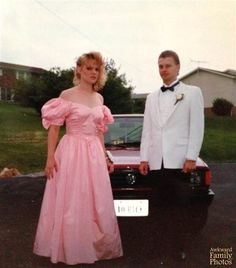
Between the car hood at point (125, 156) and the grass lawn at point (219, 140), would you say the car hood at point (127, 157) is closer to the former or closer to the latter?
the car hood at point (125, 156)

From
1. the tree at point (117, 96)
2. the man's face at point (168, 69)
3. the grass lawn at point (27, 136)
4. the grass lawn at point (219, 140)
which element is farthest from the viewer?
the tree at point (117, 96)

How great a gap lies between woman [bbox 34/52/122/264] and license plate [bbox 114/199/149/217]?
23.4 inches

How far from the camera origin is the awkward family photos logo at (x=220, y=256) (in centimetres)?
354

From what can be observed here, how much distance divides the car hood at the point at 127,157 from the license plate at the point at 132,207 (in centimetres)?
37

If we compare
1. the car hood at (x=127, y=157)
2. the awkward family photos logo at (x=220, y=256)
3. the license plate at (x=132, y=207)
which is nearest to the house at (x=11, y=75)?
the car hood at (x=127, y=157)

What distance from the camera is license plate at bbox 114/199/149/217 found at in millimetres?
4539

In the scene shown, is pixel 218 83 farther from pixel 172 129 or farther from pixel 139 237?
pixel 172 129

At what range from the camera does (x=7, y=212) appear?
6.12 m

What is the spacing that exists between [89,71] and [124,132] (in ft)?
5.97

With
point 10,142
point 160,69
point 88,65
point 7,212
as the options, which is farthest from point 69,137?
point 10,142

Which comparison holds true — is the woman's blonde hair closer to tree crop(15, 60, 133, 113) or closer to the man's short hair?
the man's short hair

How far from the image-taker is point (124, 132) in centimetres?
558

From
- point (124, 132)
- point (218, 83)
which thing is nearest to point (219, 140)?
point (218, 83)

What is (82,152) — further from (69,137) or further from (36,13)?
(36,13)
